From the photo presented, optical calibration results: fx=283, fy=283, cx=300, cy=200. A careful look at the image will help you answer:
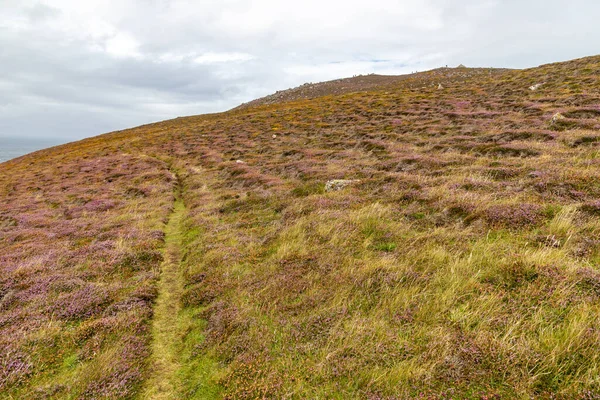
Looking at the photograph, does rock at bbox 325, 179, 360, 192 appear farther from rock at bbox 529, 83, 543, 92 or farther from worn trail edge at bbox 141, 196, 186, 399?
rock at bbox 529, 83, 543, 92

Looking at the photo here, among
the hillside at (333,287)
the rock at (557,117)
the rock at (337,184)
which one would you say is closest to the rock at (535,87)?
the rock at (557,117)

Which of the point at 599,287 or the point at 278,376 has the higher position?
the point at 599,287

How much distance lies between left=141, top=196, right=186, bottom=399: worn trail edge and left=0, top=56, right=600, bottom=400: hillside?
0.04 metres

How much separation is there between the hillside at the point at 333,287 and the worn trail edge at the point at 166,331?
4 centimetres

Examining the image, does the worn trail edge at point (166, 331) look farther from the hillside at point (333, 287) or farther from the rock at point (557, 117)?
the rock at point (557, 117)

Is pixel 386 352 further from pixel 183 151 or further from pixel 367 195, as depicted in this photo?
pixel 183 151

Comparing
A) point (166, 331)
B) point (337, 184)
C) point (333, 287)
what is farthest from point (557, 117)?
point (166, 331)

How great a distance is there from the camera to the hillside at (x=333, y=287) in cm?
470

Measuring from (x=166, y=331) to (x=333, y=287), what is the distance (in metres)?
4.31

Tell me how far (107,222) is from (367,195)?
45.0 ft

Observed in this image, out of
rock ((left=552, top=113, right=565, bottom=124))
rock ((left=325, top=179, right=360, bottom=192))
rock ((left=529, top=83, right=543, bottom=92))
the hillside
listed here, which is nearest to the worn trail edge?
the hillside

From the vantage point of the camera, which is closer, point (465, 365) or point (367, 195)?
point (465, 365)

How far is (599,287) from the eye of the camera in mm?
5285

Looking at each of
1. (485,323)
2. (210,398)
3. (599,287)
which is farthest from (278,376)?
(599,287)
